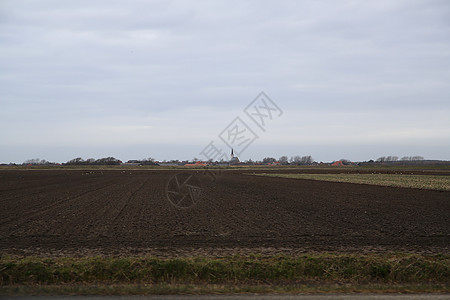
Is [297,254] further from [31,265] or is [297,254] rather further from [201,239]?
[31,265]

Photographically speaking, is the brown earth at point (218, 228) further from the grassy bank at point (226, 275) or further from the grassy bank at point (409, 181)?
the grassy bank at point (409, 181)

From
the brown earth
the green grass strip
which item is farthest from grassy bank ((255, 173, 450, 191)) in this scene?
the green grass strip

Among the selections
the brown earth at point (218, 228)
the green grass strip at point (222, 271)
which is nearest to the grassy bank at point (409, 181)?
the brown earth at point (218, 228)

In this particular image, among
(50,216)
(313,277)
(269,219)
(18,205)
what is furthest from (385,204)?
(18,205)

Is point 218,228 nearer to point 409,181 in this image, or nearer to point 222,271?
point 222,271

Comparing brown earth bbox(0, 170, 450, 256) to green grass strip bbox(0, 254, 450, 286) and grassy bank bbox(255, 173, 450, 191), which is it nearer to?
green grass strip bbox(0, 254, 450, 286)

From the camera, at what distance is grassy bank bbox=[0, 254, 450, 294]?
7.68 meters

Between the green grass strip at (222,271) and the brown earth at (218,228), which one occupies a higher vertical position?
the green grass strip at (222,271)

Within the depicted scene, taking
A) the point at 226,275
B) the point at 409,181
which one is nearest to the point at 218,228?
the point at 226,275

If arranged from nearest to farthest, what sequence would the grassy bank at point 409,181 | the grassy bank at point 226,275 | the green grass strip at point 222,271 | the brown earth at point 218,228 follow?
1. the grassy bank at point 226,275
2. the green grass strip at point 222,271
3. the brown earth at point 218,228
4. the grassy bank at point 409,181

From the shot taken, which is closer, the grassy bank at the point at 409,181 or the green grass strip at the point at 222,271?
the green grass strip at the point at 222,271

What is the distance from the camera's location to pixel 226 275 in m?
8.56

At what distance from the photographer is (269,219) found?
60.2ft

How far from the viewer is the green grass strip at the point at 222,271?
834 cm
